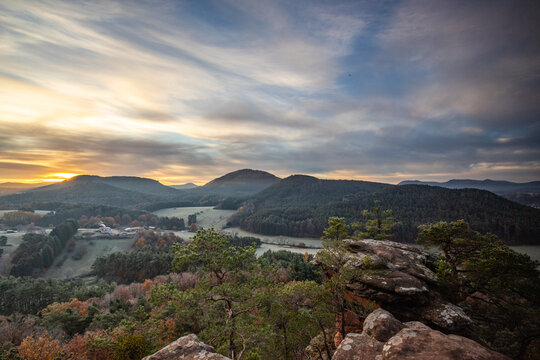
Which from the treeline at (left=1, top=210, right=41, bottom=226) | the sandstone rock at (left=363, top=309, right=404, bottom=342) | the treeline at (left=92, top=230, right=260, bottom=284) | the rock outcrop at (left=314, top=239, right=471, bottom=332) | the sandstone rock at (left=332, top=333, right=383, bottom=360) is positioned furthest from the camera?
the treeline at (left=1, top=210, right=41, bottom=226)

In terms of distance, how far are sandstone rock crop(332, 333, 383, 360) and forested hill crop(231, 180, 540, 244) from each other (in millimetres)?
110070

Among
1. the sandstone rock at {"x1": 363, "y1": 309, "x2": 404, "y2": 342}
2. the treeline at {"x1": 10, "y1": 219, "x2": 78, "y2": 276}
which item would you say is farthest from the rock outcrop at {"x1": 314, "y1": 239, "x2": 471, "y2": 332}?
the treeline at {"x1": 10, "y1": 219, "x2": 78, "y2": 276}

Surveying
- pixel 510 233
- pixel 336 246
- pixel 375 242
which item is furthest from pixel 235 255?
pixel 510 233

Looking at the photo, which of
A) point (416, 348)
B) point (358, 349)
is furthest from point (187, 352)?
point (416, 348)

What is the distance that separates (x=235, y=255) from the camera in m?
14.0

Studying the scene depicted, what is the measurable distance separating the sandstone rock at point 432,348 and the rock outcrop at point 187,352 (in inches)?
241

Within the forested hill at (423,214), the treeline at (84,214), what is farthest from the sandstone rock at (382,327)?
the treeline at (84,214)

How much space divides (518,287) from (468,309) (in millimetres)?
3571

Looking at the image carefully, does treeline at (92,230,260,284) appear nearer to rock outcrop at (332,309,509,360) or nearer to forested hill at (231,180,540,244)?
rock outcrop at (332,309,509,360)

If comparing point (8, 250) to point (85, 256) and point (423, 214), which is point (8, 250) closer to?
point (85, 256)

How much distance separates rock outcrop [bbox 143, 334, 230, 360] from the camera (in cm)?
849

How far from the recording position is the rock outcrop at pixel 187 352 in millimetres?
8492

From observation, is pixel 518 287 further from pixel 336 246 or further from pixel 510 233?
pixel 510 233

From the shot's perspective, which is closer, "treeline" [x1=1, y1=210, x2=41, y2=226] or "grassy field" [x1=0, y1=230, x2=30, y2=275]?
"grassy field" [x1=0, y1=230, x2=30, y2=275]
